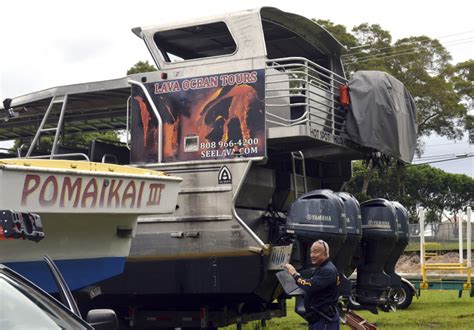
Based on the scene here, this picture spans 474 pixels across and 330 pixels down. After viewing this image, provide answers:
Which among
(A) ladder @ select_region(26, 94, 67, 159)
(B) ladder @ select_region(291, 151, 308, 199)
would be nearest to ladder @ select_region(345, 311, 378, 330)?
(B) ladder @ select_region(291, 151, 308, 199)

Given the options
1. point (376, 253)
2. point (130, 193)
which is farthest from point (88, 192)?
point (376, 253)

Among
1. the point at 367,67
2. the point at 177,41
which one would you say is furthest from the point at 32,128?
the point at 367,67

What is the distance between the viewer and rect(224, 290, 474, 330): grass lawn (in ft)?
42.2

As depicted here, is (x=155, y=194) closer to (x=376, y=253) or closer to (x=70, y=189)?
(x=70, y=189)

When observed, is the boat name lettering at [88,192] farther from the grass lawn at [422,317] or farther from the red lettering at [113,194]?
the grass lawn at [422,317]

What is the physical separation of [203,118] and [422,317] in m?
6.93

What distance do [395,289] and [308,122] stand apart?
9.49 feet

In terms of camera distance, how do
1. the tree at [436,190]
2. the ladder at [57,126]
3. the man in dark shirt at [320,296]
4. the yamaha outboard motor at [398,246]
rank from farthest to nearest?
1. the tree at [436,190]
2. the yamaha outboard motor at [398,246]
3. the ladder at [57,126]
4. the man in dark shirt at [320,296]

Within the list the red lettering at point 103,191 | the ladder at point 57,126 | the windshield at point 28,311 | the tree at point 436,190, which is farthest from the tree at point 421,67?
the windshield at point 28,311

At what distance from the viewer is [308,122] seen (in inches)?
376

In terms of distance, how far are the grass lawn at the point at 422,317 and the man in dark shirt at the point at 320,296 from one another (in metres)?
4.20

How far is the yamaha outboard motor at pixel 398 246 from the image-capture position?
10.9m

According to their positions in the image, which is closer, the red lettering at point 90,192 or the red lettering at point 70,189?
the red lettering at point 70,189

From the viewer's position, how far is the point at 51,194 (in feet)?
24.3
